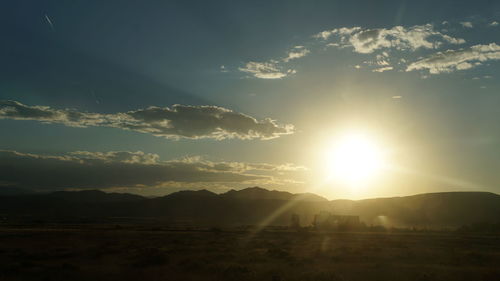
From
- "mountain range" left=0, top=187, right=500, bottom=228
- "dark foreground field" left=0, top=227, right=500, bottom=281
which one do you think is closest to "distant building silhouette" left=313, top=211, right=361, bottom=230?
"mountain range" left=0, top=187, right=500, bottom=228

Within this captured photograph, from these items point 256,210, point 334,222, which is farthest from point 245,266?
point 256,210

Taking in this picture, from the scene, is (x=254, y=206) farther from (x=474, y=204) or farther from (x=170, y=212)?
(x=474, y=204)

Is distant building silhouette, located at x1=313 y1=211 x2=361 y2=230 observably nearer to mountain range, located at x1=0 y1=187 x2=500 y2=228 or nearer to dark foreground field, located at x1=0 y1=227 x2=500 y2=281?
mountain range, located at x1=0 y1=187 x2=500 y2=228

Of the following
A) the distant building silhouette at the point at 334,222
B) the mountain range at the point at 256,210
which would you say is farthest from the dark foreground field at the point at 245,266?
the mountain range at the point at 256,210

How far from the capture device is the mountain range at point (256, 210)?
135 m

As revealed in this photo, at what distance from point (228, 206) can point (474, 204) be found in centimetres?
9787

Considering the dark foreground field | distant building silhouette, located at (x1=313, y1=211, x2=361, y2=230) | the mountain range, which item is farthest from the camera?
the mountain range

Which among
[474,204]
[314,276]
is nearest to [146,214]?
[474,204]

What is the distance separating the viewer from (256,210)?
170m

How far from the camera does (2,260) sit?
1048 inches

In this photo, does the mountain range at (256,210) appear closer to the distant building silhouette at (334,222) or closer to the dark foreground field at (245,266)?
the distant building silhouette at (334,222)

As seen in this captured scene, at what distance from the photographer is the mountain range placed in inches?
5330

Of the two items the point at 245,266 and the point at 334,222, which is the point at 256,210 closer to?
the point at 334,222

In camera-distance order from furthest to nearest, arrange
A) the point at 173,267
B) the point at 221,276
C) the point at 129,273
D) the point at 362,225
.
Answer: the point at 362,225
the point at 173,267
the point at 129,273
the point at 221,276
